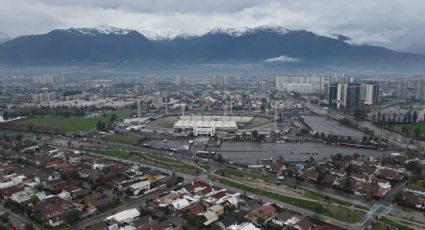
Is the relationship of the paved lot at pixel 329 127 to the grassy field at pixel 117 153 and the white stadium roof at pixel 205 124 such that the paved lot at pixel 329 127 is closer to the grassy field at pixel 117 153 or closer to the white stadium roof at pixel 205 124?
the white stadium roof at pixel 205 124

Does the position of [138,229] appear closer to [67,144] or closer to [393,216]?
[393,216]

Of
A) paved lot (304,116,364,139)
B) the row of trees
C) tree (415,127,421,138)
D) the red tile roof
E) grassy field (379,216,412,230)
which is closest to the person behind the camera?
grassy field (379,216,412,230)

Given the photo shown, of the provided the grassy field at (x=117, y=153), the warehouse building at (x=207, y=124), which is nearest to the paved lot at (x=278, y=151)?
the warehouse building at (x=207, y=124)

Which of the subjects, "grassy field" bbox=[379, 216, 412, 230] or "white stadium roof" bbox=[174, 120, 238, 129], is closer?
"grassy field" bbox=[379, 216, 412, 230]

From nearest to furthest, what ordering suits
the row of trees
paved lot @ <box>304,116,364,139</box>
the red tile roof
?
the red tile roof
paved lot @ <box>304,116,364,139</box>
the row of trees

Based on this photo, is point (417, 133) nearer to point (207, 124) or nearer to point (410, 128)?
point (410, 128)

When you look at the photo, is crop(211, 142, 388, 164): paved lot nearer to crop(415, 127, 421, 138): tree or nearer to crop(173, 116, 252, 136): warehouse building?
crop(173, 116, 252, 136): warehouse building

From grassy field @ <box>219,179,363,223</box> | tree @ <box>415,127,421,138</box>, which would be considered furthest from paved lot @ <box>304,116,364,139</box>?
grassy field @ <box>219,179,363,223</box>
